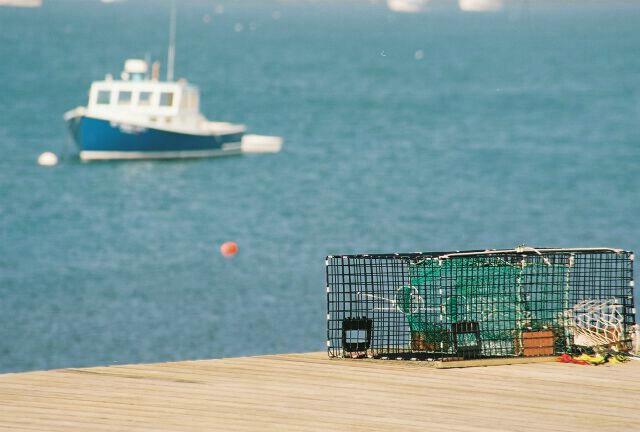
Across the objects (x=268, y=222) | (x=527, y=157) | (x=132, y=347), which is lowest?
(x=132, y=347)

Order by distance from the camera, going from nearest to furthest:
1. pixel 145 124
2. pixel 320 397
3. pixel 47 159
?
pixel 320 397 < pixel 145 124 < pixel 47 159

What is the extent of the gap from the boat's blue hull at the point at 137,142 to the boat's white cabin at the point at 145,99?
4.02ft

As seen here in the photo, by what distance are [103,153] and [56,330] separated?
3183 cm

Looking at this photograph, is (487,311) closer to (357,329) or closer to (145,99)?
(357,329)

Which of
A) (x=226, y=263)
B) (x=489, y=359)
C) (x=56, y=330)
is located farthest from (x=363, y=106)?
(x=489, y=359)

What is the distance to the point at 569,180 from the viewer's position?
70750 mm

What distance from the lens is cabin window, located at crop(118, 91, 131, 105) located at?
186ft

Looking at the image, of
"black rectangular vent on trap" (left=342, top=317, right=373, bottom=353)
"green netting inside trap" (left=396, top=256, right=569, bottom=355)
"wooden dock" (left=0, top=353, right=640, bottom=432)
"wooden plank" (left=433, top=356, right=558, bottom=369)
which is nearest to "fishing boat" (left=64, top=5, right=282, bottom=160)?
"black rectangular vent on trap" (left=342, top=317, right=373, bottom=353)

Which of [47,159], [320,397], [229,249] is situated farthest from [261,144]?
[320,397]

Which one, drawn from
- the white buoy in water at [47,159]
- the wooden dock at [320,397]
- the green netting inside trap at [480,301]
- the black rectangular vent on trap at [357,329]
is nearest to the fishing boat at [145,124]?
the white buoy in water at [47,159]

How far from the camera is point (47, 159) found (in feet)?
232

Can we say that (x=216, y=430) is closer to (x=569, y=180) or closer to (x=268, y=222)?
(x=268, y=222)

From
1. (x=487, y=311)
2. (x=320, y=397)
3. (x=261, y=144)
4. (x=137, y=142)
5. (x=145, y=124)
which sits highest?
(x=261, y=144)

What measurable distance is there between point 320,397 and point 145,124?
5158cm
